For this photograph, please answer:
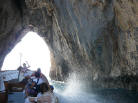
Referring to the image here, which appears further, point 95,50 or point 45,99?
point 95,50

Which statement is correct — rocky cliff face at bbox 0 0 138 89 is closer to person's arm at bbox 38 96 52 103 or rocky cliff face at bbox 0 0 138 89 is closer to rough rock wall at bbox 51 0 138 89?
rough rock wall at bbox 51 0 138 89

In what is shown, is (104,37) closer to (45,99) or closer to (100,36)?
(100,36)

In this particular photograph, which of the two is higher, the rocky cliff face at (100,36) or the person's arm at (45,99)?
the rocky cliff face at (100,36)

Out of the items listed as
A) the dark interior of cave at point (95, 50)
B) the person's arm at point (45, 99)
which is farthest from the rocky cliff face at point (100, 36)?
the person's arm at point (45, 99)

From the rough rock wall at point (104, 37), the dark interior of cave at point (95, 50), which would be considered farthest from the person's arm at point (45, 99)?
the rough rock wall at point (104, 37)

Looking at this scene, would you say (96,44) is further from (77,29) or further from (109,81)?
(109,81)

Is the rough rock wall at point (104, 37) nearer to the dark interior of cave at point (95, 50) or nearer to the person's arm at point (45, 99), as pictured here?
the dark interior of cave at point (95, 50)

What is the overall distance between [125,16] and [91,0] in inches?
101

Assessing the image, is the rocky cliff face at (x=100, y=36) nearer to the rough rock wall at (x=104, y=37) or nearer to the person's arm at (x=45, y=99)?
the rough rock wall at (x=104, y=37)

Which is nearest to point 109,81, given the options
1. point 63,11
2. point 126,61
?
point 126,61

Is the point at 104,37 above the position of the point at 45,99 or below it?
above

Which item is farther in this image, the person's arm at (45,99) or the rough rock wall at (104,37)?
the rough rock wall at (104,37)

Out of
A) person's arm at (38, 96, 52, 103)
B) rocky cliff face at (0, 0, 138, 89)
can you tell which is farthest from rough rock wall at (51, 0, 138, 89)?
person's arm at (38, 96, 52, 103)

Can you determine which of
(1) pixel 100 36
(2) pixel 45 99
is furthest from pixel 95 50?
(2) pixel 45 99
